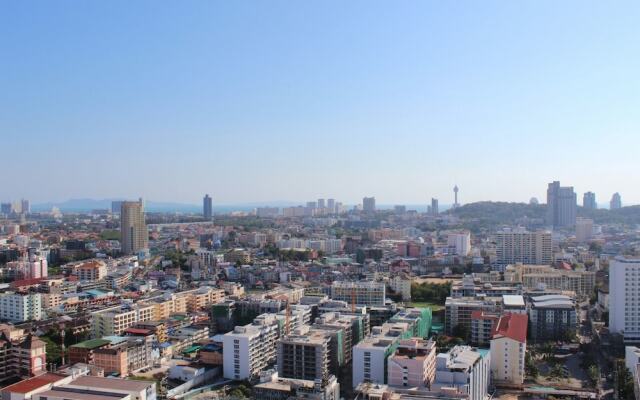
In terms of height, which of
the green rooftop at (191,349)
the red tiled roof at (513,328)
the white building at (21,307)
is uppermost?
the red tiled roof at (513,328)

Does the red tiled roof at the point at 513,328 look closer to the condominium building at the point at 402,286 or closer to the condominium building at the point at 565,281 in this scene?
the condominium building at the point at 402,286

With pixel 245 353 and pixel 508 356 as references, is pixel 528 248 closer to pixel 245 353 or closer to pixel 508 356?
pixel 508 356

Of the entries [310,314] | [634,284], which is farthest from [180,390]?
[634,284]

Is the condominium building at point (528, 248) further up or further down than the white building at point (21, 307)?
further up

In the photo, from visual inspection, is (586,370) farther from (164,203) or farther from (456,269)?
(164,203)

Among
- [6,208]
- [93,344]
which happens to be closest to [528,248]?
[93,344]

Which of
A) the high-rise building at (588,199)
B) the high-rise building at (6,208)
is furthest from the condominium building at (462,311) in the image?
the high-rise building at (6,208)
